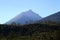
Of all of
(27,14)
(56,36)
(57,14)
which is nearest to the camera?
(56,36)

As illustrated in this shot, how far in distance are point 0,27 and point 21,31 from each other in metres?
3.38

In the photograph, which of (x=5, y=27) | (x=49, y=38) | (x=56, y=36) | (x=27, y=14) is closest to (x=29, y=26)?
(x=5, y=27)

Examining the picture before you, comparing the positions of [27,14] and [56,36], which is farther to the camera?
[27,14]

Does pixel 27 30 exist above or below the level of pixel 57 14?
below

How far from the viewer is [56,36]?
559 inches

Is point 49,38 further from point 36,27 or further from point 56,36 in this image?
point 36,27

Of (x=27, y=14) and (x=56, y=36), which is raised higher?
(x=27, y=14)

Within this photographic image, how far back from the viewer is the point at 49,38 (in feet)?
56.0

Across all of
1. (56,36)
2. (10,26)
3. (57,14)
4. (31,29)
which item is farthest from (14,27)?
(57,14)

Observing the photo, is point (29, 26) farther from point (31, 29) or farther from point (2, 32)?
point (2, 32)

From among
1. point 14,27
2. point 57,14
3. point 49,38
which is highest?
point 57,14

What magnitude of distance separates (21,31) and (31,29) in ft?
4.87

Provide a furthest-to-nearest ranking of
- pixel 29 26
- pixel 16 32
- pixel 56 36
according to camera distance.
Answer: pixel 29 26 < pixel 16 32 < pixel 56 36

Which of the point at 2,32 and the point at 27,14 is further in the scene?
the point at 27,14
